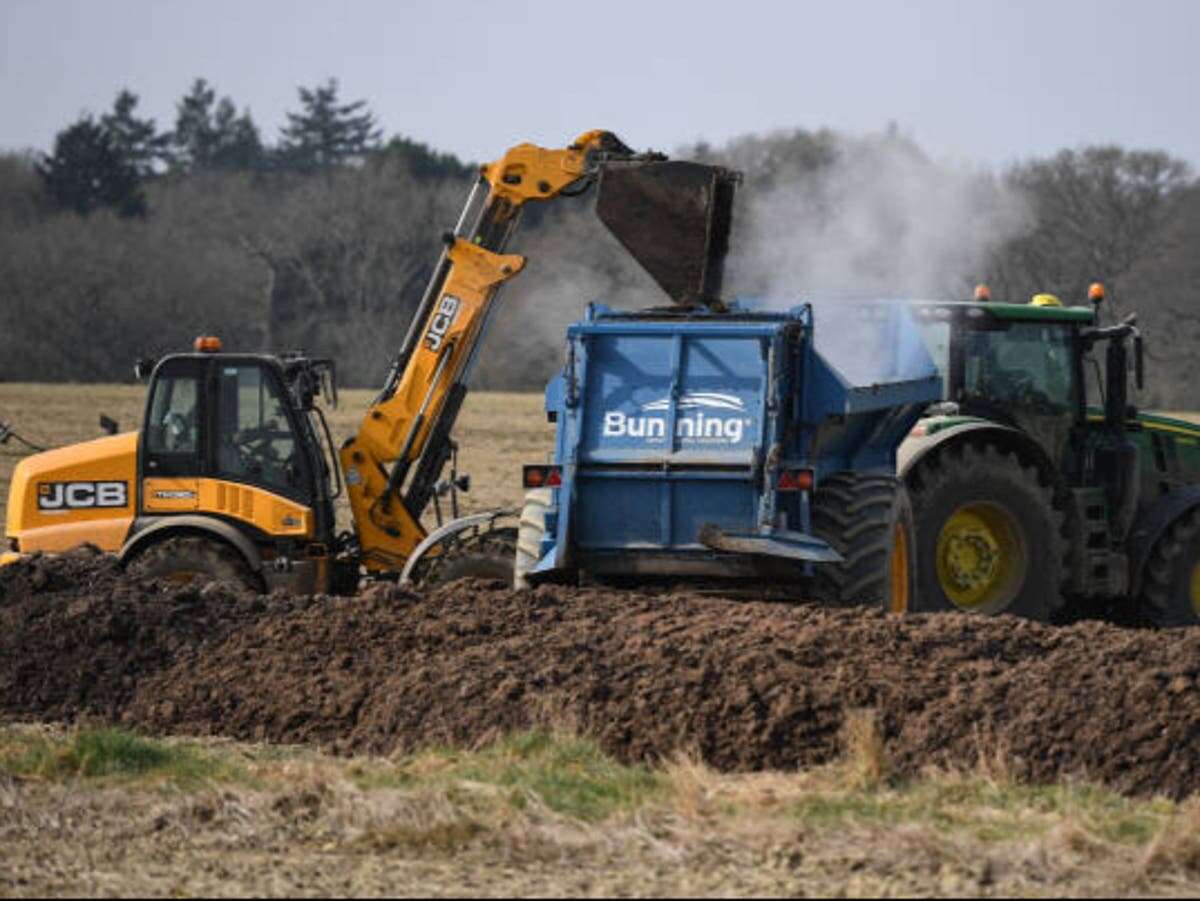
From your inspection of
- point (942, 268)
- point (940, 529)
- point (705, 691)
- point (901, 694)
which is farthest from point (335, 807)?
point (942, 268)

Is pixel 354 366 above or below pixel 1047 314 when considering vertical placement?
above

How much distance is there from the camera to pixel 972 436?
589 inches

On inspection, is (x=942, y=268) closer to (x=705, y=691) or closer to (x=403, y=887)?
(x=705, y=691)

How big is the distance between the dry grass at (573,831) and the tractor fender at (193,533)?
4471mm

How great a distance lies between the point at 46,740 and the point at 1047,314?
8.34 metres

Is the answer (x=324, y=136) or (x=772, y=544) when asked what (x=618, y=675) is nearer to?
(x=772, y=544)

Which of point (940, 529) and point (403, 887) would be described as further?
point (940, 529)

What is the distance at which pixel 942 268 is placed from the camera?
21.7 meters

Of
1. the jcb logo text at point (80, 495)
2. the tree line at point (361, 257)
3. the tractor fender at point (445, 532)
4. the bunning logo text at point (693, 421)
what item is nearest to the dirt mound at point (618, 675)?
the bunning logo text at point (693, 421)

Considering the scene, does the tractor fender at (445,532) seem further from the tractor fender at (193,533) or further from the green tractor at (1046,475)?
the green tractor at (1046,475)

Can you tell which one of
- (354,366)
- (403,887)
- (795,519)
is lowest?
(403,887)

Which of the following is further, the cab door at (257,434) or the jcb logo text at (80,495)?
the jcb logo text at (80,495)

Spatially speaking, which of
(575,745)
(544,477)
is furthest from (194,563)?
(575,745)

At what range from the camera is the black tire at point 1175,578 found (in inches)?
607
